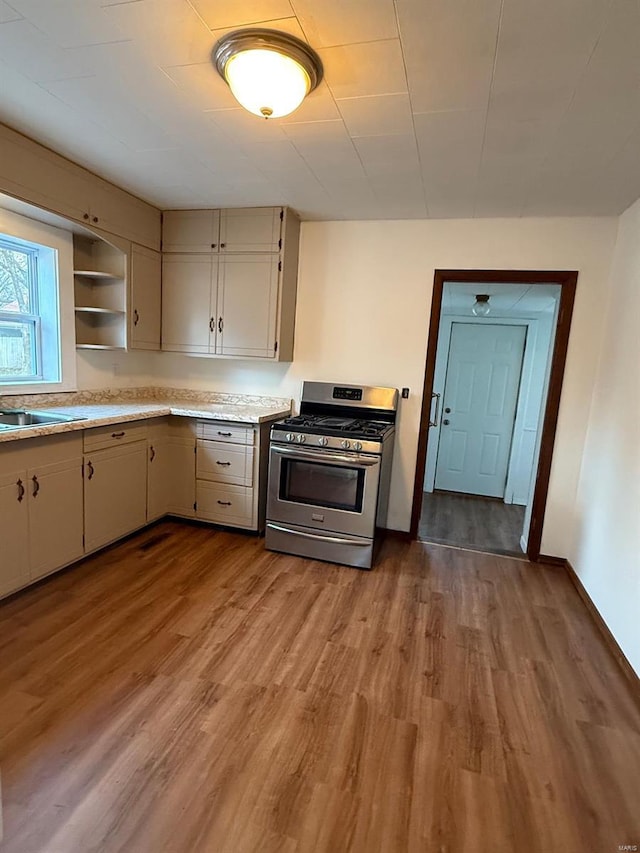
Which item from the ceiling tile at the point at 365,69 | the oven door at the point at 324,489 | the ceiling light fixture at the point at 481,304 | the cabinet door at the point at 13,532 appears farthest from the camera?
the ceiling light fixture at the point at 481,304

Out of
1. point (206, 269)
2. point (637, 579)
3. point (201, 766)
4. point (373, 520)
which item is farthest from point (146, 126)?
point (637, 579)

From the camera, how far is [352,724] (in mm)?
1639

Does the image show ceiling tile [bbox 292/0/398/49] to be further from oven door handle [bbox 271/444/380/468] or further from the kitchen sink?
the kitchen sink

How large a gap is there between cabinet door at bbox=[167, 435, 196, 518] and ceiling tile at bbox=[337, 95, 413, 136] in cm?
229

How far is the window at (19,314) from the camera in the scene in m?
2.73

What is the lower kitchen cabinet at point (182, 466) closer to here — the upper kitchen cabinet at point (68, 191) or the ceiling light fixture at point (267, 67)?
the upper kitchen cabinet at point (68, 191)

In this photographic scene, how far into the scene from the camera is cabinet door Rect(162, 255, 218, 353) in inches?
134

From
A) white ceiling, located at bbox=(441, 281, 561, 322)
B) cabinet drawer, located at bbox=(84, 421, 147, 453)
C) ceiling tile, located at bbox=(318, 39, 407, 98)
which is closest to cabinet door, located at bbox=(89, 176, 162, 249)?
cabinet drawer, located at bbox=(84, 421, 147, 453)

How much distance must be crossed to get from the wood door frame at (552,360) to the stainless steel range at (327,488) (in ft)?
1.62

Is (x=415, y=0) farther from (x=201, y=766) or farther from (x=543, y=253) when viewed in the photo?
(x=201, y=766)

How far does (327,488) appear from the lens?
2.94 meters

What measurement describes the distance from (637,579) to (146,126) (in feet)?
10.4

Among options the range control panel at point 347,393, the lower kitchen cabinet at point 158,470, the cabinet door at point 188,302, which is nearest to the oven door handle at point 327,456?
the range control panel at point 347,393

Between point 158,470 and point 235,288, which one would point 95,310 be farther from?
point 158,470
